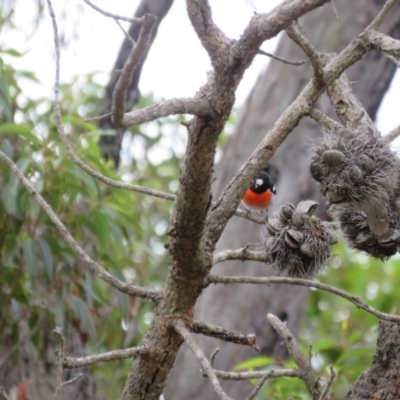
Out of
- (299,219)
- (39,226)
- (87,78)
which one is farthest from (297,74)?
(299,219)

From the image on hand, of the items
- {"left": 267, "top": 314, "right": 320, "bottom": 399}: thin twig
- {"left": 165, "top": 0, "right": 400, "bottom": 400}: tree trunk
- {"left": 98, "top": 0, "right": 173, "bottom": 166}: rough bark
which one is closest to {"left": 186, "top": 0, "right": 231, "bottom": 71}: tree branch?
{"left": 267, "top": 314, "right": 320, "bottom": 399}: thin twig

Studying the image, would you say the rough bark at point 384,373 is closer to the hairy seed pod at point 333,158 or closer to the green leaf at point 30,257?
the hairy seed pod at point 333,158

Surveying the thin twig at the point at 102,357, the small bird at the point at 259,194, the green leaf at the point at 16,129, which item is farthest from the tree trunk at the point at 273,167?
the thin twig at the point at 102,357

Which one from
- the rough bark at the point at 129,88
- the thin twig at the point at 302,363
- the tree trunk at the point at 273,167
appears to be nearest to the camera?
the thin twig at the point at 302,363

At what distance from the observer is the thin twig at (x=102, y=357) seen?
983 millimetres

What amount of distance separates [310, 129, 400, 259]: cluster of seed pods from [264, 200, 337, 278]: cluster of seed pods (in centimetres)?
6

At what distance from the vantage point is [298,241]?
127 centimetres

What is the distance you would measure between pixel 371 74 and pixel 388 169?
2.64 meters

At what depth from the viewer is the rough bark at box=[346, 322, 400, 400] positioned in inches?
51.8

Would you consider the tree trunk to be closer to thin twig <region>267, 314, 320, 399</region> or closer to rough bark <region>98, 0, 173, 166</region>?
rough bark <region>98, 0, 173, 166</region>

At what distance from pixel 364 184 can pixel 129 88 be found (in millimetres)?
1668

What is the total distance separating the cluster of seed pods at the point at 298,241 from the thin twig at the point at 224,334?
0.58ft

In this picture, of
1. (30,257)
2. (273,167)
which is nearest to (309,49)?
(30,257)

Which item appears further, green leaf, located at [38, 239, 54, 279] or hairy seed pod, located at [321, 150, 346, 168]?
green leaf, located at [38, 239, 54, 279]
